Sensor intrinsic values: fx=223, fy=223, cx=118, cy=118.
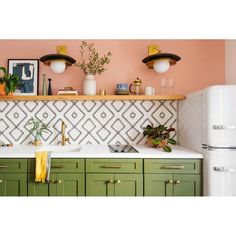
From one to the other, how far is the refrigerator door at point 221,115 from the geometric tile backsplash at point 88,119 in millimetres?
822

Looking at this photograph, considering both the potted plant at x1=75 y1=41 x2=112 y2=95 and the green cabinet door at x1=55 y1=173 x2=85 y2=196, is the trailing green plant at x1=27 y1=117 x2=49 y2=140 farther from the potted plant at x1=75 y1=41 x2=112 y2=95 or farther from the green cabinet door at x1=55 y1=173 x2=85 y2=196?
the green cabinet door at x1=55 y1=173 x2=85 y2=196

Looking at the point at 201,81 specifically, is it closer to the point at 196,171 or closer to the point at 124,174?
the point at 196,171

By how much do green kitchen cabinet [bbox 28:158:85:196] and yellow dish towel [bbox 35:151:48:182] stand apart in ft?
0.24

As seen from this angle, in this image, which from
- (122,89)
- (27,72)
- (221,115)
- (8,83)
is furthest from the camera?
(27,72)

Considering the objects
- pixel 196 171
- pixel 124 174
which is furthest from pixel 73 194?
pixel 196 171

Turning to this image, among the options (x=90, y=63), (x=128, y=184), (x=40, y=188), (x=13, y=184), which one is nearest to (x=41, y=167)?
(x=40, y=188)

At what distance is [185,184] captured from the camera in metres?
2.13

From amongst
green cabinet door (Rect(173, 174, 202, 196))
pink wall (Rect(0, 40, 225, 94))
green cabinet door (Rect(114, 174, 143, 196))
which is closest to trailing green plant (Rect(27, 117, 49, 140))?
pink wall (Rect(0, 40, 225, 94))

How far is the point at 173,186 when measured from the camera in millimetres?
2133

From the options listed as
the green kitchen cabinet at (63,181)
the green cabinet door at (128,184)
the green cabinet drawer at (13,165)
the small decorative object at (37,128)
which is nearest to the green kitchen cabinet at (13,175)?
the green cabinet drawer at (13,165)

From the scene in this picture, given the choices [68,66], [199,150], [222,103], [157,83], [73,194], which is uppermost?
[68,66]

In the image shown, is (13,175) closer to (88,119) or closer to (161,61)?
(88,119)

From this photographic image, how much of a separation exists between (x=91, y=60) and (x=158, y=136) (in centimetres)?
120

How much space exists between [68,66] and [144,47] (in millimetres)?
982
